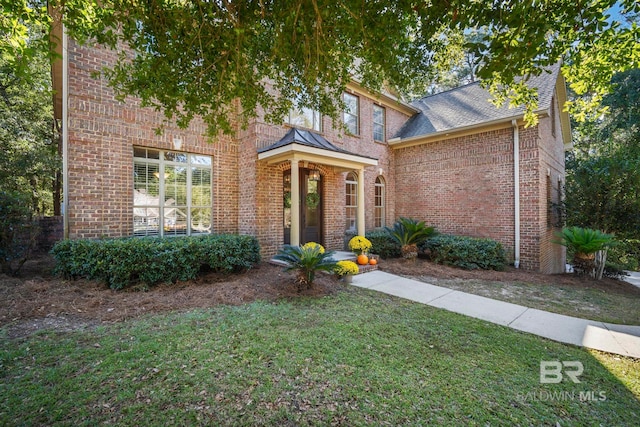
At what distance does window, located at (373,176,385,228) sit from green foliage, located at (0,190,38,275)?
9.99 metres

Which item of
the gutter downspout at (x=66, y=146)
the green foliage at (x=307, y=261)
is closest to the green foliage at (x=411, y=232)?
the green foliage at (x=307, y=261)

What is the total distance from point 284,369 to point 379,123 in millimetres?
10922

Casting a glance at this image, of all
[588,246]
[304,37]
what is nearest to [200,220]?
[304,37]

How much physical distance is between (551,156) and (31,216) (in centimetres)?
1518

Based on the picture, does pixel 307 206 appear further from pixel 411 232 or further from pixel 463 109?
pixel 463 109

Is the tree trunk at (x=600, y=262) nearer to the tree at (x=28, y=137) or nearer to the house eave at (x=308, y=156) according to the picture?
the house eave at (x=308, y=156)

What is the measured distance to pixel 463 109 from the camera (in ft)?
35.9

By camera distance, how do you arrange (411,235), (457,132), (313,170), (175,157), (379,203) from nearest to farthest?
(175,157) < (411,235) < (313,170) < (457,132) < (379,203)

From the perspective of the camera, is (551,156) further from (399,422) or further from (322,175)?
(399,422)

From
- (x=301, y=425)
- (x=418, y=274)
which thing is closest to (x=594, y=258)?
(x=418, y=274)

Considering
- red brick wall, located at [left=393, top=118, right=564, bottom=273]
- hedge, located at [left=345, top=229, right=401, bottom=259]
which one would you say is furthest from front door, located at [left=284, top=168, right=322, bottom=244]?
red brick wall, located at [left=393, top=118, right=564, bottom=273]

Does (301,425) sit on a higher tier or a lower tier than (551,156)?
lower

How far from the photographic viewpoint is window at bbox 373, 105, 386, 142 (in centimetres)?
1178

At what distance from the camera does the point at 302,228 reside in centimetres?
873
